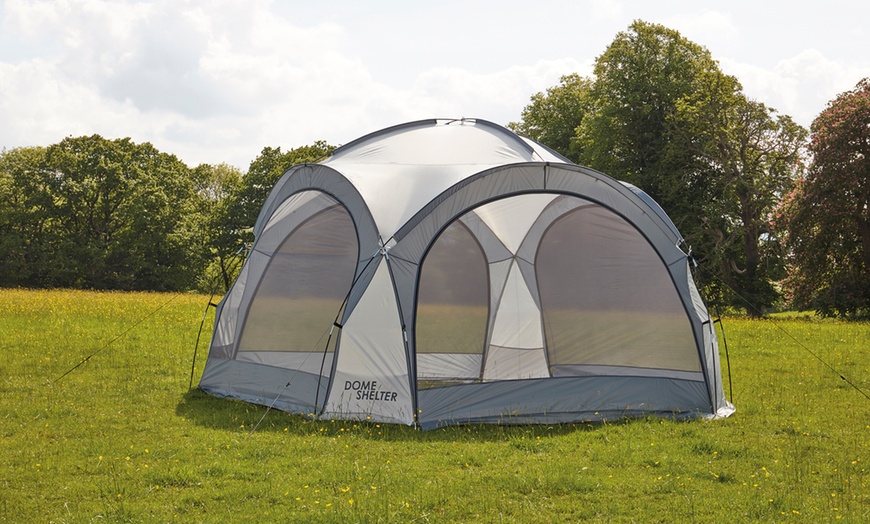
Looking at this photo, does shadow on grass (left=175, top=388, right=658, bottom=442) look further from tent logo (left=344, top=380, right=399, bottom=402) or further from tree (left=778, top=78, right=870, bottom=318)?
tree (left=778, top=78, right=870, bottom=318)

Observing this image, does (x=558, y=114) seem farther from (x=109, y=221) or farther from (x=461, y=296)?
(x=461, y=296)

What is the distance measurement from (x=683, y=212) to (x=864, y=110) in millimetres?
6161

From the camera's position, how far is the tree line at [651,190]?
2202cm

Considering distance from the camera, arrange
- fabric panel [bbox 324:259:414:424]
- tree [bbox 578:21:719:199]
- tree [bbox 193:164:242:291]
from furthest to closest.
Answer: tree [bbox 193:164:242:291]
tree [bbox 578:21:719:199]
fabric panel [bbox 324:259:414:424]

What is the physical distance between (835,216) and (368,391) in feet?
57.5

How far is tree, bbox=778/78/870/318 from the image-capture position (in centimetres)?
2120

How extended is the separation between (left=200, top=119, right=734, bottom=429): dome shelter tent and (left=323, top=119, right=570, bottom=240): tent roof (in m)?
0.02

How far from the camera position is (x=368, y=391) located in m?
7.90

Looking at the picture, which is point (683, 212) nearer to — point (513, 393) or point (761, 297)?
point (761, 297)

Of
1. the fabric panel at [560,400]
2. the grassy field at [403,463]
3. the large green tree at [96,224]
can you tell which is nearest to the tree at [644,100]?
the grassy field at [403,463]

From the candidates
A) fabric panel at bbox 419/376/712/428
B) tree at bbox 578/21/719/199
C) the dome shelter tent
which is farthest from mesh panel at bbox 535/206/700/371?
tree at bbox 578/21/719/199

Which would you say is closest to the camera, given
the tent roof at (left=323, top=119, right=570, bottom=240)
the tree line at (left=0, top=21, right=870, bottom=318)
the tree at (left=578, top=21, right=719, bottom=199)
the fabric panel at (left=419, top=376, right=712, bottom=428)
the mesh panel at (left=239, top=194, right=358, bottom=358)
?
the fabric panel at (left=419, top=376, right=712, bottom=428)

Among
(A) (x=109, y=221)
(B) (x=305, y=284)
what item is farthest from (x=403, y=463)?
(A) (x=109, y=221)

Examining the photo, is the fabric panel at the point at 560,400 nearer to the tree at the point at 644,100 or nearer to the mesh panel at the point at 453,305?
the mesh panel at the point at 453,305
